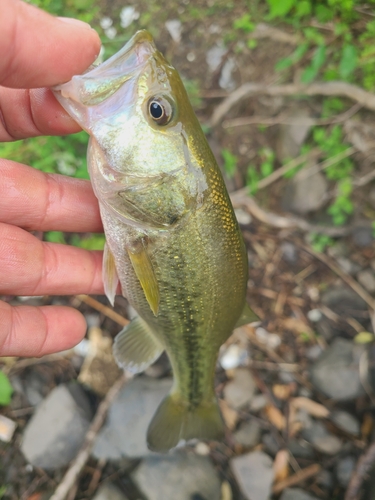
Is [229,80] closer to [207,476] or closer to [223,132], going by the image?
[223,132]

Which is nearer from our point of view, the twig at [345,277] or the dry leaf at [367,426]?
the dry leaf at [367,426]

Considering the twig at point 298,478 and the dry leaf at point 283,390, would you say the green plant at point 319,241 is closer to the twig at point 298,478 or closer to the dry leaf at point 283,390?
the dry leaf at point 283,390

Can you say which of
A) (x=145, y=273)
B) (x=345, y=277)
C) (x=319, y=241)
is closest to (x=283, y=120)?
(x=319, y=241)

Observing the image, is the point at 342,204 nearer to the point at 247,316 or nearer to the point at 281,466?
the point at 247,316

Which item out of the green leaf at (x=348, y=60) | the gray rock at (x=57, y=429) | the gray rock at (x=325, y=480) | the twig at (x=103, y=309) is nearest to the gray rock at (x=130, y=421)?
the gray rock at (x=57, y=429)

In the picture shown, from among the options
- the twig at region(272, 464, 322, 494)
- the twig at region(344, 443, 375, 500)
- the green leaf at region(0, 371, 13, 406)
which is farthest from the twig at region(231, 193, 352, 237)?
the green leaf at region(0, 371, 13, 406)

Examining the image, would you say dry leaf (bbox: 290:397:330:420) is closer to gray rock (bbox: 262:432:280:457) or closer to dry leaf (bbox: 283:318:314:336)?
gray rock (bbox: 262:432:280:457)

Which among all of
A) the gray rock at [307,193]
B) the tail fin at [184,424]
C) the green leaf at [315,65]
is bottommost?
the tail fin at [184,424]
